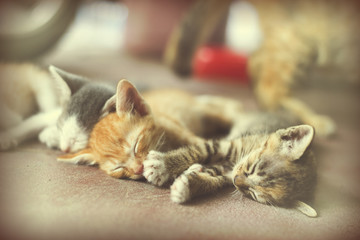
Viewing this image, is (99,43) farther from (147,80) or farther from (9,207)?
(9,207)

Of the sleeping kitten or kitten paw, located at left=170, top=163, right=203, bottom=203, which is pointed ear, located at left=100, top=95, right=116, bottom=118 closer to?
the sleeping kitten

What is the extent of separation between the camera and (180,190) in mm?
641

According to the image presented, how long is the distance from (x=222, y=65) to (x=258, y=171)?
1.40 meters

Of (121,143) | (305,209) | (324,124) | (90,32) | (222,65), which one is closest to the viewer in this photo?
(305,209)

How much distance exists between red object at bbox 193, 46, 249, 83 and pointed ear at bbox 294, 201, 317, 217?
3.97 ft

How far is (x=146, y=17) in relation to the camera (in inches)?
39.4

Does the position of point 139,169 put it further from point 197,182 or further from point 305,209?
point 305,209

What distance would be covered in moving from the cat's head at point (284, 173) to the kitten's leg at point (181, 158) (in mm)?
112

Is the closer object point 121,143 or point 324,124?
point 121,143

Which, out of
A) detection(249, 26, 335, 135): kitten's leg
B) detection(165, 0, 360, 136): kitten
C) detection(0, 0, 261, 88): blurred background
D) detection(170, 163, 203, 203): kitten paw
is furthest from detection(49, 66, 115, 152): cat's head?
detection(249, 26, 335, 135): kitten's leg

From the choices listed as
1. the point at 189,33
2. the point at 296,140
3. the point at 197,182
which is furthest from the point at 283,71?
the point at 197,182

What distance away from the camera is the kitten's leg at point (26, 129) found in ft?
2.58

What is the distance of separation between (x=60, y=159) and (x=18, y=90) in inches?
9.9

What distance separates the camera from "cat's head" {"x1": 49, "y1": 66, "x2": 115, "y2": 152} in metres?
0.70
